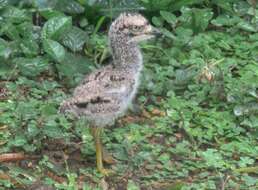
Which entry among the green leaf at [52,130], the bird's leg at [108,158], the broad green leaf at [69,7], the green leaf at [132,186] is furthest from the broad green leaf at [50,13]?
the green leaf at [132,186]

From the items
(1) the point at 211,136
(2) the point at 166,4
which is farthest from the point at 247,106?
(2) the point at 166,4

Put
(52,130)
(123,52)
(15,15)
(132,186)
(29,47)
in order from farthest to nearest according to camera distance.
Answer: (15,15) → (29,47) → (123,52) → (52,130) → (132,186)

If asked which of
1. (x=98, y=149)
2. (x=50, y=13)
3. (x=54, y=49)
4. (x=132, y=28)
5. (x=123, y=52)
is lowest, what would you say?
(x=98, y=149)

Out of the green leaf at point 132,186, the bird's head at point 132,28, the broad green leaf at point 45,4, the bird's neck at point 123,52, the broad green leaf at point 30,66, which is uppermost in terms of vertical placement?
the bird's head at point 132,28

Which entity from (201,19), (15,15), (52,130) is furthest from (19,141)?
(201,19)

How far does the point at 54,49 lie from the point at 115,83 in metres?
1.21

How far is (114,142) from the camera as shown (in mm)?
5566

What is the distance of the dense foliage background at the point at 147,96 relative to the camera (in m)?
5.20

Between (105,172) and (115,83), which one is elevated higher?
(115,83)

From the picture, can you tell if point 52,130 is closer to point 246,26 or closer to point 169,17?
point 169,17

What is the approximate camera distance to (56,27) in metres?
6.47

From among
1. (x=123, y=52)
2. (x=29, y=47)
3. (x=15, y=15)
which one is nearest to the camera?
(x=123, y=52)

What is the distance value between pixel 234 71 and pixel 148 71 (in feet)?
2.67

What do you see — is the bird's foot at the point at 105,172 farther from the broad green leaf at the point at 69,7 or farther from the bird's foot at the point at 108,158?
the broad green leaf at the point at 69,7
